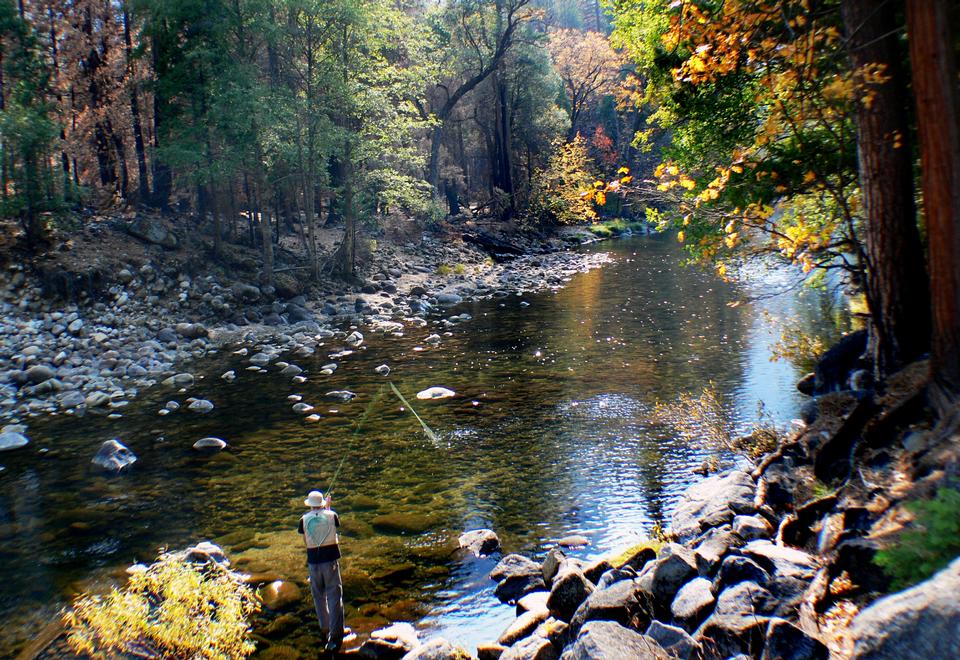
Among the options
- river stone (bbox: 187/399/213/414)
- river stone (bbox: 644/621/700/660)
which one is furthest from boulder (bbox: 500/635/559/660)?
river stone (bbox: 187/399/213/414)

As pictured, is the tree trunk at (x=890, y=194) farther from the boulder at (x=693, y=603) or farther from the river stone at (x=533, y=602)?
the river stone at (x=533, y=602)

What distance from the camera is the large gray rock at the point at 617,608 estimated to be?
19.5 feet

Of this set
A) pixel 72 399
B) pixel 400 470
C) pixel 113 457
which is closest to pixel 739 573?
pixel 400 470

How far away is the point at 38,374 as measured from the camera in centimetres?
1694

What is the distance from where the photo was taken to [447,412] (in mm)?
14445

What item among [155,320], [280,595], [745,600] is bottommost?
[280,595]

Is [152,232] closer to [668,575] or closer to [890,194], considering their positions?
[890,194]

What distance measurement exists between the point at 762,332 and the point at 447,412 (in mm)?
9951

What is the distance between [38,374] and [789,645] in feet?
58.0

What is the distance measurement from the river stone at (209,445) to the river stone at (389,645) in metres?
7.03

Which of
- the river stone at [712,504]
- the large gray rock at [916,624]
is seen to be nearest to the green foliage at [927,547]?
the large gray rock at [916,624]

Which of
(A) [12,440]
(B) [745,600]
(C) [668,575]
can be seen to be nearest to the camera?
(B) [745,600]

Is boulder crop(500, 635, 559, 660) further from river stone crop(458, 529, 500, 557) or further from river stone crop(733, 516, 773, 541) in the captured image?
river stone crop(458, 529, 500, 557)

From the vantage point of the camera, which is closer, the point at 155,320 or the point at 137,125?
the point at 155,320
